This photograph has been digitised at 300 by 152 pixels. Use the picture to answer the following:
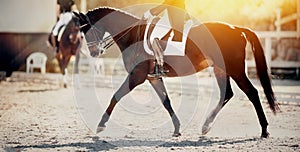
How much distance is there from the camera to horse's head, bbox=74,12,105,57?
20.2ft

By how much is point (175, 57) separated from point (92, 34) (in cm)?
98

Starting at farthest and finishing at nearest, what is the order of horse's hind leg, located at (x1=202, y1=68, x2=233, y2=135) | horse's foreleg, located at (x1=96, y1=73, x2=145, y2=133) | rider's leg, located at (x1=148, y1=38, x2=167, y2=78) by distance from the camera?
1. horse's hind leg, located at (x1=202, y1=68, x2=233, y2=135)
2. rider's leg, located at (x1=148, y1=38, x2=167, y2=78)
3. horse's foreleg, located at (x1=96, y1=73, x2=145, y2=133)

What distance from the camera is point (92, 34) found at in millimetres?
6195

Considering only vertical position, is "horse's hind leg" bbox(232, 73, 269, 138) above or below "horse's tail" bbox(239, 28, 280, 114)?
below

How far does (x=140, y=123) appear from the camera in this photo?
7.15 m

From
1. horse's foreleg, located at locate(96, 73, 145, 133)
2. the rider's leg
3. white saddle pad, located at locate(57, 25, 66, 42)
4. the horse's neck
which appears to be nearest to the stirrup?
the rider's leg

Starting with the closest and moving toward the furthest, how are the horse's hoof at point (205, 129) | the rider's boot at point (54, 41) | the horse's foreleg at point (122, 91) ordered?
the horse's foreleg at point (122, 91)
the horse's hoof at point (205, 129)
the rider's boot at point (54, 41)

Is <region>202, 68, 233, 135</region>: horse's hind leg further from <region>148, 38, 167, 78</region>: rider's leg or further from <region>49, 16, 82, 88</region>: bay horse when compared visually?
<region>49, 16, 82, 88</region>: bay horse

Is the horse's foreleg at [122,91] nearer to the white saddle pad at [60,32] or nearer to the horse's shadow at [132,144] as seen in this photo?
the horse's shadow at [132,144]

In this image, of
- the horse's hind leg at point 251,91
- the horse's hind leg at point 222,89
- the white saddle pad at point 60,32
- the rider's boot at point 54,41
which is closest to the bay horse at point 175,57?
the horse's hind leg at point 251,91

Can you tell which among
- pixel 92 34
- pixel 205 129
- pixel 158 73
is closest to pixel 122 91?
pixel 158 73

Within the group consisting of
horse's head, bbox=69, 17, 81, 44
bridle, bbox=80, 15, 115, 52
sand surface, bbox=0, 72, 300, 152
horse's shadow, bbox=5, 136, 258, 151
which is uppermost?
horse's head, bbox=69, 17, 81, 44

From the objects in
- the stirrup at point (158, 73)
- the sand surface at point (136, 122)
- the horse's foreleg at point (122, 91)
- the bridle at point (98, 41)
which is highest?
the bridle at point (98, 41)

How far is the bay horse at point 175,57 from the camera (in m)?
6.14
